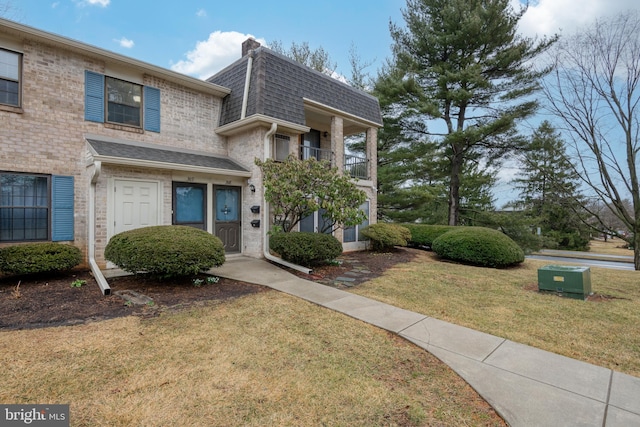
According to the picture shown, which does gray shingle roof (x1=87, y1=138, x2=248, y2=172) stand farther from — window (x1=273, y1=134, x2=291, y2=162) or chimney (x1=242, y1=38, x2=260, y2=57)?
chimney (x1=242, y1=38, x2=260, y2=57)

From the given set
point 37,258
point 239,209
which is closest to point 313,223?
point 239,209

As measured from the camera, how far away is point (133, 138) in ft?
27.8

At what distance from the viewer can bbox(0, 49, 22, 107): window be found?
6715mm

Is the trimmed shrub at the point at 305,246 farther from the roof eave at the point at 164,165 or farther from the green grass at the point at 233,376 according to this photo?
the green grass at the point at 233,376

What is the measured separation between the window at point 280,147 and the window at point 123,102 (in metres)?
3.87

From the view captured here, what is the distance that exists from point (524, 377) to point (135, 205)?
8526 mm

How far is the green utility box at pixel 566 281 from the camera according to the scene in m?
6.25

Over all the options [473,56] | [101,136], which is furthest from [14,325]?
[473,56]

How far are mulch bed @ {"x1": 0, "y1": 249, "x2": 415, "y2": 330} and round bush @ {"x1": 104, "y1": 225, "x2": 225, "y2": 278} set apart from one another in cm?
45

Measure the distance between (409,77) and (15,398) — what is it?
55.7 ft

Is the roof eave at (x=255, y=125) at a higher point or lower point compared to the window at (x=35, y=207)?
higher

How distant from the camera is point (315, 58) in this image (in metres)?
20.9
